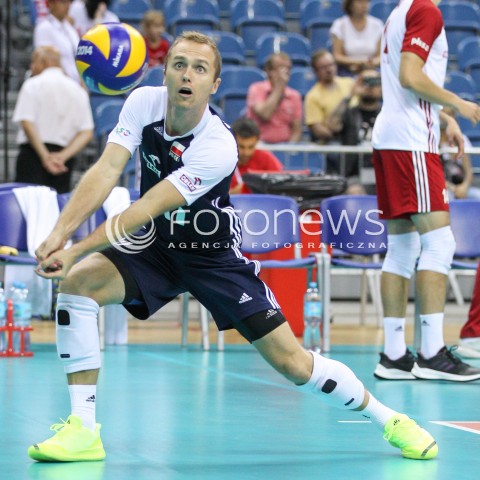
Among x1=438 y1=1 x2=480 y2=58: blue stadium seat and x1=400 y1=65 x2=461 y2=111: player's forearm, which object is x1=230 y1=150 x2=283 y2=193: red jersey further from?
x1=438 y1=1 x2=480 y2=58: blue stadium seat

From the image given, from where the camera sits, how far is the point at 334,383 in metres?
4.16

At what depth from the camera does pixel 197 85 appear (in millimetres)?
4027

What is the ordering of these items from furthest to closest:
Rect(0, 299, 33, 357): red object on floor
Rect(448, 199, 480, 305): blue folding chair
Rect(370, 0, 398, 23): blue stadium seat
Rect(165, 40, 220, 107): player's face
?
1. Rect(370, 0, 398, 23): blue stadium seat
2. Rect(448, 199, 480, 305): blue folding chair
3. Rect(0, 299, 33, 357): red object on floor
4. Rect(165, 40, 220, 107): player's face

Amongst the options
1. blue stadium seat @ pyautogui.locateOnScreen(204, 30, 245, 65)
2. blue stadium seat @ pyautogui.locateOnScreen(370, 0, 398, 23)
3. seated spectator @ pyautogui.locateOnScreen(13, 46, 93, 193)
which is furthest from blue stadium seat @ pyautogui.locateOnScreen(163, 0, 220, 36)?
seated spectator @ pyautogui.locateOnScreen(13, 46, 93, 193)

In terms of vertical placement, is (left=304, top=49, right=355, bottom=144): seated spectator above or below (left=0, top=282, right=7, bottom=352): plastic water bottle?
above

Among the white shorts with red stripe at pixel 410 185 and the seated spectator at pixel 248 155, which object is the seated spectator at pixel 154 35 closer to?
the seated spectator at pixel 248 155

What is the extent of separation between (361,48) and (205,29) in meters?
1.85

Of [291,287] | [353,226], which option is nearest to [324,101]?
[291,287]

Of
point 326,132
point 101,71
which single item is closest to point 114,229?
point 101,71

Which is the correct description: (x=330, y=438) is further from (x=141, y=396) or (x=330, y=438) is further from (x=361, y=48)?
(x=361, y=48)

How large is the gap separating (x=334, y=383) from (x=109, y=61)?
12.0ft

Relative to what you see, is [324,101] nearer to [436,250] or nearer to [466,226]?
[466,226]

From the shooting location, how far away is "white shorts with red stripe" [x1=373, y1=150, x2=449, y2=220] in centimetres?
617

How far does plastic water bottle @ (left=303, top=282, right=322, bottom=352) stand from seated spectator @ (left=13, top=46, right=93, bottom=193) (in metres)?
2.75
